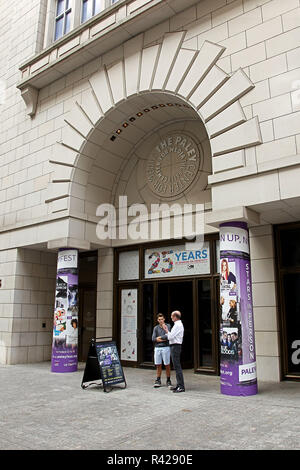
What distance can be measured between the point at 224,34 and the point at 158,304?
26.4 ft

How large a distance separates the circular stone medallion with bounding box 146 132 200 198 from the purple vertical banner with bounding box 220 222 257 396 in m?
3.97

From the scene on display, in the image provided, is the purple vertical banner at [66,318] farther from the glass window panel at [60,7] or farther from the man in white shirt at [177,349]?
the glass window panel at [60,7]

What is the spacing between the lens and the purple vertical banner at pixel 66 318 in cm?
1186

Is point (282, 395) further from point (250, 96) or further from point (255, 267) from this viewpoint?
point (250, 96)

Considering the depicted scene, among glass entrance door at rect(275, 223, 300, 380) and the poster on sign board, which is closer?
glass entrance door at rect(275, 223, 300, 380)

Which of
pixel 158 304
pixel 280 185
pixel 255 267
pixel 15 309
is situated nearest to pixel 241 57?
pixel 280 185

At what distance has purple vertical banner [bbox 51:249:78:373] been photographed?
467 inches

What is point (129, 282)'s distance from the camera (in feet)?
43.7

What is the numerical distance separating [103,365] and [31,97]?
35.0 ft

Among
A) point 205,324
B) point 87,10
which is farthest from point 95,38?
point 205,324

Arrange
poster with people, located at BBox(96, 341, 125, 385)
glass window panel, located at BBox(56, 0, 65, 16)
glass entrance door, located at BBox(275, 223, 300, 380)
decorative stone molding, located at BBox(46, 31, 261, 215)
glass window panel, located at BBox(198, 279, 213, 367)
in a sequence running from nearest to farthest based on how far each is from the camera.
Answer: poster with people, located at BBox(96, 341, 125, 385), decorative stone molding, located at BBox(46, 31, 261, 215), glass entrance door, located at BBox(275, 223, 300, 380), glass window panel, located at BBox(198, 279, 213, 367), glass window panel, located at BBox(56, 0, 65, 16)

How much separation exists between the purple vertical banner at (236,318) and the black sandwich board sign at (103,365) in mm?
2539

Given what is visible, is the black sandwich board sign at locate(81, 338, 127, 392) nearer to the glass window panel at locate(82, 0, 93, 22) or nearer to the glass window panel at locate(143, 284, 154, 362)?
the glass window panel at locate(143, 284, 154, 362)

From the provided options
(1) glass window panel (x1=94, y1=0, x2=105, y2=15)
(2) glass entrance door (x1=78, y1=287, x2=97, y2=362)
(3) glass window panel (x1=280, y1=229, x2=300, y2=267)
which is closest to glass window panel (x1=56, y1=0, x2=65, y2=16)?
(1) glass window panel (x1=94, y1=0, x2=105, y2=15)
